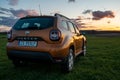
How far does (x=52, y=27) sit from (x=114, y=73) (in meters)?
2.50

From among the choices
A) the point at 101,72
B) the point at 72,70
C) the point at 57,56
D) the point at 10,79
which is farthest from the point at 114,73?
the point at 10,79

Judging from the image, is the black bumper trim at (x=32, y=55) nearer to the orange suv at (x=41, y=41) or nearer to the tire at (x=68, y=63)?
the orange suv at (x=41, y=41)

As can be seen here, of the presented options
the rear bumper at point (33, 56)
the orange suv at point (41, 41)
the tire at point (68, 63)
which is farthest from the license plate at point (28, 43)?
the tire at point (68, 63)

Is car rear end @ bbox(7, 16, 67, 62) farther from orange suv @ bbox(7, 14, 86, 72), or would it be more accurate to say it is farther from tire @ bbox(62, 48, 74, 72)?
tire @ bbox(62, 48, 74, 72)

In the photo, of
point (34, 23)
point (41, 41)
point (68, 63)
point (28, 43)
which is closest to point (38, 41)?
point (41, 41)

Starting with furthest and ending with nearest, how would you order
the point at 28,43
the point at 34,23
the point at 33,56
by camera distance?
the point at 34,23
the point at 28,43
the point at 33,56

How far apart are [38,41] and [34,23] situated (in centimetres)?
76

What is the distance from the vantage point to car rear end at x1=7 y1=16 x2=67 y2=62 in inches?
310

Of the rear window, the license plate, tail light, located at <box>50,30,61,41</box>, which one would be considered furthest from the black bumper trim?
the rear window

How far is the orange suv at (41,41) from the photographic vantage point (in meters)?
7.88

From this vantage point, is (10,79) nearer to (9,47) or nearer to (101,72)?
(9,47)

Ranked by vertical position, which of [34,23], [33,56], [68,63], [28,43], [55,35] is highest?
[34,23]

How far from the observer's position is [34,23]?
848 cm

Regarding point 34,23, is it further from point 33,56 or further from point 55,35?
point 33,56
